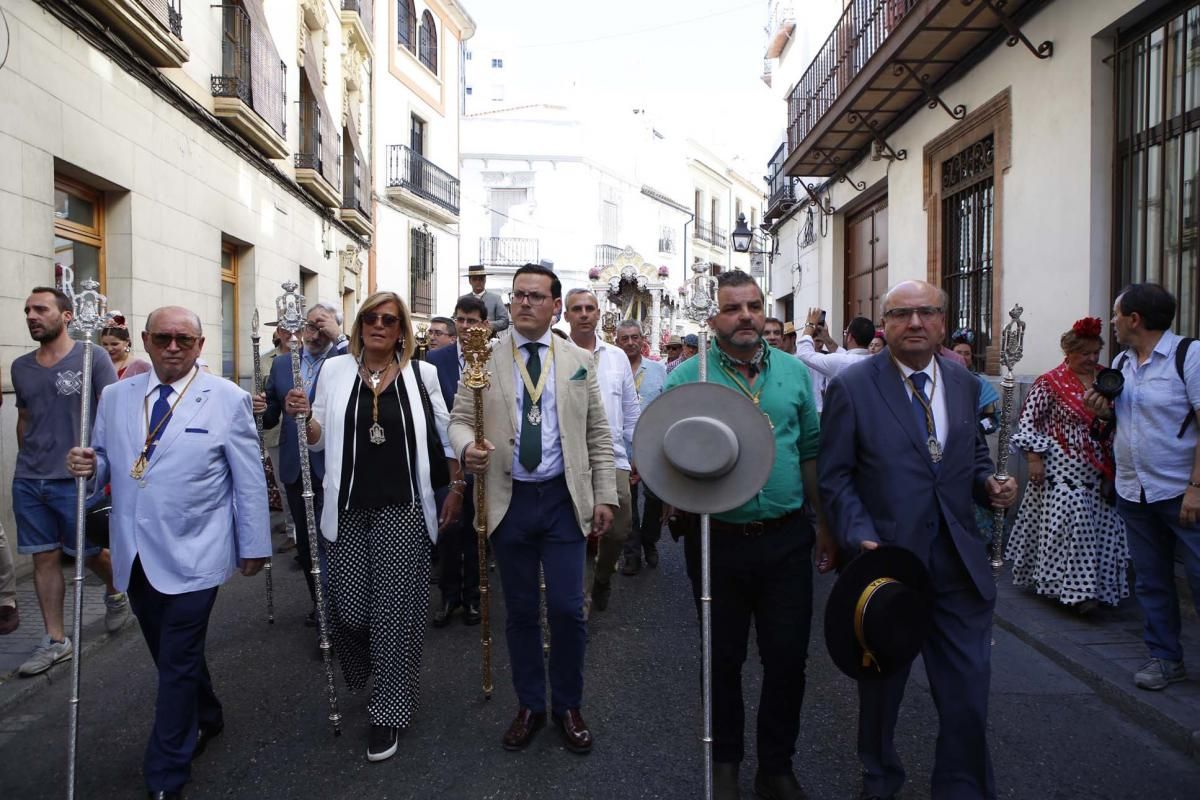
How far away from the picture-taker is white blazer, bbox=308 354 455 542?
3.96 meters

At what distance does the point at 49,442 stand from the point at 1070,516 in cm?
600

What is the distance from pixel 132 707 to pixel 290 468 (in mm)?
1668

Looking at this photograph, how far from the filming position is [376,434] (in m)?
3.97

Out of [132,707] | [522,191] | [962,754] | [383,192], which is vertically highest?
[522,191]

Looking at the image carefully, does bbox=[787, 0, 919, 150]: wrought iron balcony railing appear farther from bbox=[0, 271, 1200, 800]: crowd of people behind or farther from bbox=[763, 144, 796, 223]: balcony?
bbox=[0, 271, 1200, 800]: crowd of people behind

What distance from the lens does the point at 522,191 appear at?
36031 mm

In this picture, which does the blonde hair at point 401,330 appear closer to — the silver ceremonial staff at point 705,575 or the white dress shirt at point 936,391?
the silver ceremonial staff at point 705,575

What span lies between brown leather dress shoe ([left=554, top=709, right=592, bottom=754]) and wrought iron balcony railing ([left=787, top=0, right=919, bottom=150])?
781cm

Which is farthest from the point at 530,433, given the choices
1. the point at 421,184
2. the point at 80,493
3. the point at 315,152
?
the point at 421,184

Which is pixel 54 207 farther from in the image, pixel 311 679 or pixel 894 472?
pixel 894 472

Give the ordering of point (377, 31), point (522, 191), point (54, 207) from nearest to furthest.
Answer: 1. point (54, 207)
2. point (377, 31)
3. point (522, 191)

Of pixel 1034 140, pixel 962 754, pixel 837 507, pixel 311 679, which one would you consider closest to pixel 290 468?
pixel 311 679

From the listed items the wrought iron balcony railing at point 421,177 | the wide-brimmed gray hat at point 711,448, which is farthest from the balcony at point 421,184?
the wide-brimmed gray hat at point 711,448

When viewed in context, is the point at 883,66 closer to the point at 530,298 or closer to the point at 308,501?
the point at 530,298
